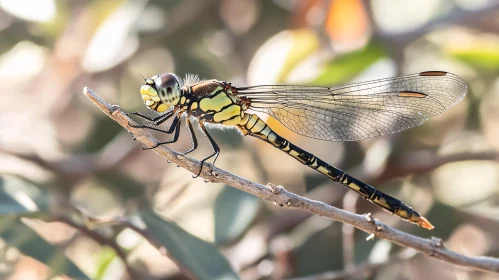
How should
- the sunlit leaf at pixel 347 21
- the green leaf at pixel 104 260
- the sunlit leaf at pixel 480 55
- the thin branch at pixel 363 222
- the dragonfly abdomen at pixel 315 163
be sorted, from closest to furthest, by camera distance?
the thin branch at pixel 363 222 → the green leaf at pixel 104 260 → the dragonfly abdomen at pixel 315 163 → the sunlit leaf at pixel 480 55 → the sunlit leaf at pixel 347 21

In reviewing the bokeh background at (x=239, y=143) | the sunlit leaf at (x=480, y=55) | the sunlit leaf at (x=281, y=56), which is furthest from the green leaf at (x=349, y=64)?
the sunlit leaf at (x=480, y=55)

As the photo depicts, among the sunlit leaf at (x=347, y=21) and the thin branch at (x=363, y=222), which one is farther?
the sunlit leaf at (x=347, y=21)

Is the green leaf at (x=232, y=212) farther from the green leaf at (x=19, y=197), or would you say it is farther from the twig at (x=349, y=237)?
the green leaf at (x=19, y=197)

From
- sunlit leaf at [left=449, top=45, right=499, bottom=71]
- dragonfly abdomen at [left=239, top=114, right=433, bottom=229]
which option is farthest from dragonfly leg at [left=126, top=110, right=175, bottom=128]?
sunlit leaf at [left=449, top=45, right=499, bottom=71]

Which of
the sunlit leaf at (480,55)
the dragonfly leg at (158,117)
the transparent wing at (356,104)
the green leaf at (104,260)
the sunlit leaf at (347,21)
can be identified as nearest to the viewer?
the dragonfly leg at (158,117)

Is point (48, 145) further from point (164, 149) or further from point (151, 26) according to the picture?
point (164, 149)

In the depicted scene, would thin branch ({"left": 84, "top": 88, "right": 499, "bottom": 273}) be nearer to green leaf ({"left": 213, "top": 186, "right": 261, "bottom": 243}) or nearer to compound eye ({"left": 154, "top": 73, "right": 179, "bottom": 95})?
compound eye ({"left": 154, "top": 73, "right": 179, "bottom": 95})
